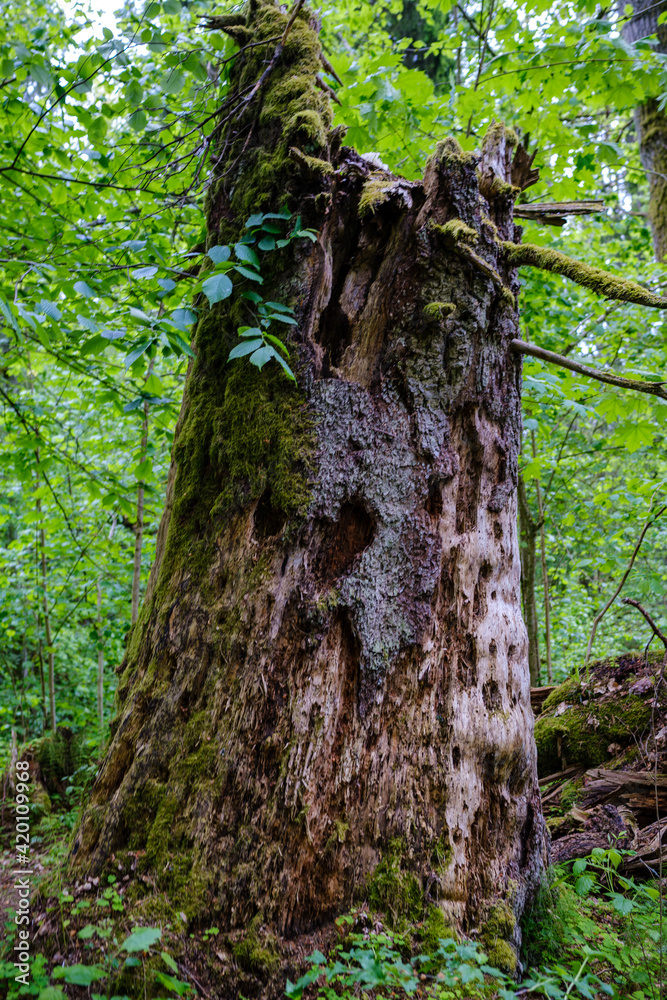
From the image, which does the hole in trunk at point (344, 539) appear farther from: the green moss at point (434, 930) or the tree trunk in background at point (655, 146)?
the tree trunk in background at point (655, 146)

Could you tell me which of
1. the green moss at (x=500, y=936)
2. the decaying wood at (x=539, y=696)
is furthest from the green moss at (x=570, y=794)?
the green moss at (x=500, y=936)

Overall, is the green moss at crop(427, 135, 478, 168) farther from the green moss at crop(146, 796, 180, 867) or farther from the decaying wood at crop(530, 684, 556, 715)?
the decaying wood at crop(530, 684, 556, 715)

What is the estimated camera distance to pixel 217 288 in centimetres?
201

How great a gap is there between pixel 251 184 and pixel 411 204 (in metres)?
0.84

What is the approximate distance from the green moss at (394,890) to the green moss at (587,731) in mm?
2028

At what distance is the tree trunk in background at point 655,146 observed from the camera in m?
6.07

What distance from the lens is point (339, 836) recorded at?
2049mm

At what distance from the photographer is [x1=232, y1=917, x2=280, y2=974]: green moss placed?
71.7 inches

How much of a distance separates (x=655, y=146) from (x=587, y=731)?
21.0 ft

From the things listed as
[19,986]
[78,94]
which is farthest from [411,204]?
[19,986]

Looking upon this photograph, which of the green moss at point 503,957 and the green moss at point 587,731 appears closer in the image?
the green moss at point 503,957

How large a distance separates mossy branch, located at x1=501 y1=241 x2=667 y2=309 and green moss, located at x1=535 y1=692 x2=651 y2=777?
2.56 meters

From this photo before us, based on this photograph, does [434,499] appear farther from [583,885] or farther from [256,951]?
[256,951]

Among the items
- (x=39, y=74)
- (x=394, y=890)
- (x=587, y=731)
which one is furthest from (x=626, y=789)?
(x=39, y=74)
